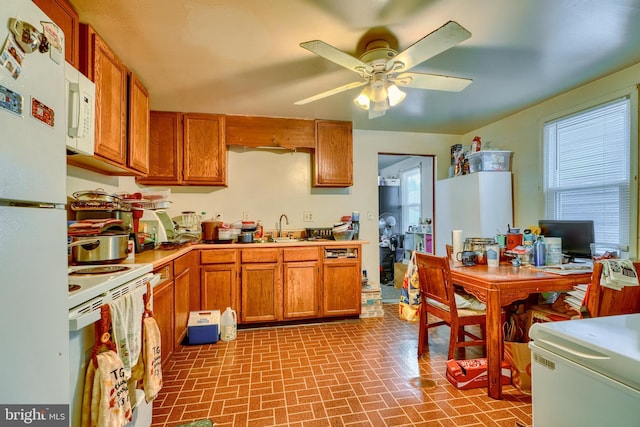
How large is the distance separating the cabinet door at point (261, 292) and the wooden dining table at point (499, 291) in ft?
6.23

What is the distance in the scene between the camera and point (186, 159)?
10.6 feet

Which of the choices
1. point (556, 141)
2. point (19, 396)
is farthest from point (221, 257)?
point (556, 141)

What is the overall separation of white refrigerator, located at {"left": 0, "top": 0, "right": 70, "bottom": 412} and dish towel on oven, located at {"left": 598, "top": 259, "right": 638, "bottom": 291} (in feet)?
8.44

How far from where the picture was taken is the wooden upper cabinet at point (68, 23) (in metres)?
1.48

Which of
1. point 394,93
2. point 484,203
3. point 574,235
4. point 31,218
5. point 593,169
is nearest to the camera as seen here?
point 31,218

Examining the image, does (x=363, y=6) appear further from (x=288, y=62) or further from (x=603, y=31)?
(x=603, y=31)

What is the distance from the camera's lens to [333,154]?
141 inches

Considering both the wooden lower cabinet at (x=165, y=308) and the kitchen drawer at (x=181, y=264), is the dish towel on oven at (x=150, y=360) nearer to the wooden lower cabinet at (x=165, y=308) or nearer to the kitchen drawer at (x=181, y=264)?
the wooden lower cabinet at (x=165, y=308)

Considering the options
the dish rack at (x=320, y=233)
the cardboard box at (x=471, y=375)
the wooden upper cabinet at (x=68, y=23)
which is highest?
the wooden upper cabinet at (x=68, y=23)

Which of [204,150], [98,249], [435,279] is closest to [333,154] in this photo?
[204,150]

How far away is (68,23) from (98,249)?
1277 millimetres

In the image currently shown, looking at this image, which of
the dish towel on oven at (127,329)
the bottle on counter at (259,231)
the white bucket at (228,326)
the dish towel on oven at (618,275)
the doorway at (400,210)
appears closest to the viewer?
the dish towel on oven at (127,329)

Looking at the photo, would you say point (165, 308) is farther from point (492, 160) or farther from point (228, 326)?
point (492, 160)

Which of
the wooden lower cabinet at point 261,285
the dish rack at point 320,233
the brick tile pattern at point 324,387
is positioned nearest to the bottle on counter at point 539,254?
the brick tile pattern at point 324,387
